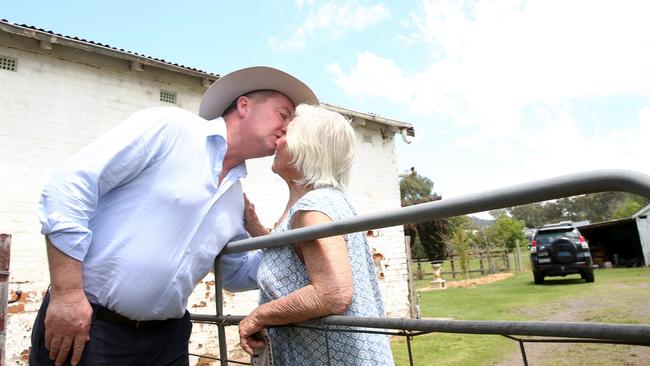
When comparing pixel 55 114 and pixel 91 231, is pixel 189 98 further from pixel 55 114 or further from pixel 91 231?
pixel 91 231

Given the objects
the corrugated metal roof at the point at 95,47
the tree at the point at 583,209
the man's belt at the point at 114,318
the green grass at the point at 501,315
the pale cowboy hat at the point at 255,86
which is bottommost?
the green grass at the point at 501,315

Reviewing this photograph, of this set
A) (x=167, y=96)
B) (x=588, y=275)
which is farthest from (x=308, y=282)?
(x=588, y=275)

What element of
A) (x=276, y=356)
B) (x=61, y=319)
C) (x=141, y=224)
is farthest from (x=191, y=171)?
(x=276, y=356)

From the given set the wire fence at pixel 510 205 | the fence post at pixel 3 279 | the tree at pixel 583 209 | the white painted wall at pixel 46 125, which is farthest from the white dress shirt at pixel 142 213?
the tree at pixel 583 209

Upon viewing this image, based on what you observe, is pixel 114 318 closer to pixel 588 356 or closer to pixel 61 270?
pixel 61 270

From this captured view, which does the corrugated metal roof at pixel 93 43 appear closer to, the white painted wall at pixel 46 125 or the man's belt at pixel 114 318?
the white painted wall at pixel 46 125

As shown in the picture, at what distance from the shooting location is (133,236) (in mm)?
1451

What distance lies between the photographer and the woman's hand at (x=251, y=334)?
135cm

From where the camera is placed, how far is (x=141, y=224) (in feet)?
4.82

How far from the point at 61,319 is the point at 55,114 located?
6.13m

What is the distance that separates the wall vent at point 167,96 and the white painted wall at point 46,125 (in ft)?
→ 0.30

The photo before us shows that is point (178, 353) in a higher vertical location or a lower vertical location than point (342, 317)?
lower

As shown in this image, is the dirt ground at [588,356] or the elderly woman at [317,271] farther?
the dirt ground at [588,356]

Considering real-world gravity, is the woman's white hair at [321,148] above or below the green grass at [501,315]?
above
